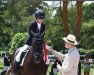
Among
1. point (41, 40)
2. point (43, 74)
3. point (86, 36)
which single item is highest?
point (41, 40)

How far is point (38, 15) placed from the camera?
42.2ft

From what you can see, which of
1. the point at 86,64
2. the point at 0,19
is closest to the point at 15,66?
the point at 86,64

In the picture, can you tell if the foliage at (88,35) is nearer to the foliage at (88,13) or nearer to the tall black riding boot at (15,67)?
the foliage at (88,13)

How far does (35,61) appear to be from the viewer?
40.5 ft

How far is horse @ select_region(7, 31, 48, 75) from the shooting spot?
480 inches

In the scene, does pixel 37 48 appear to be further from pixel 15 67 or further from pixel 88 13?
pixel 88 13

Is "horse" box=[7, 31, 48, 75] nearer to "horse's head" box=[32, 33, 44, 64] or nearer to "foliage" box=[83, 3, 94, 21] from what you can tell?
"horse's head" box=[32, 33, 44, 64]

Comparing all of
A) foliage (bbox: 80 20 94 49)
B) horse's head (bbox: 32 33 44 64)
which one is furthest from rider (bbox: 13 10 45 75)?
foliage (bbox: 80 20 94 49)

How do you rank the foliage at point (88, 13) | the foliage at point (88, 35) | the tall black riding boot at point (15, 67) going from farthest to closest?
the foliage at point (88, 13) → the foliage at point (88, 35) → the tall black riding boot at point (15, 67)

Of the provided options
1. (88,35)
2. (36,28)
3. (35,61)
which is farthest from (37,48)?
(88,35)

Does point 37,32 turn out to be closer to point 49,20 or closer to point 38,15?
point 38,15

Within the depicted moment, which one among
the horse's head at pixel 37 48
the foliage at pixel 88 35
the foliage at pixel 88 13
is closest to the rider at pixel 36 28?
the horse's head at pixel 37 48

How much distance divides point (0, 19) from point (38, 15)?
45.7 meters

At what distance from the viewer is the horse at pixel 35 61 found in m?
12.2
